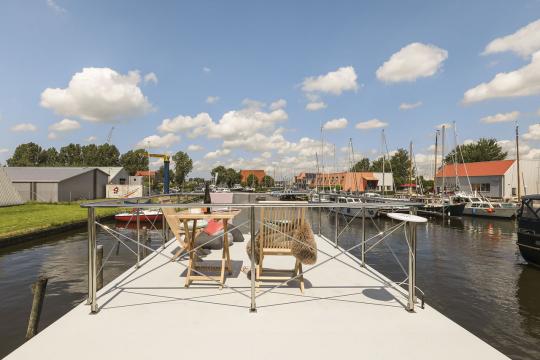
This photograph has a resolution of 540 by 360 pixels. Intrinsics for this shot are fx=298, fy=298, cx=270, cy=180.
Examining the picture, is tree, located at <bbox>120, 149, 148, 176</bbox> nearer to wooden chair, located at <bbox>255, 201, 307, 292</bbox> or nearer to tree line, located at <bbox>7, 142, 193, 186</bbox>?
tree line, located at <bbox>7, 142, 193, 186</bbox>

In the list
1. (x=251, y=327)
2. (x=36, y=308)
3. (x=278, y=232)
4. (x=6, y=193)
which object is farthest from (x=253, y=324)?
(x=6, y=193)

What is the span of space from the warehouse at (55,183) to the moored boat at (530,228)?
126 ft

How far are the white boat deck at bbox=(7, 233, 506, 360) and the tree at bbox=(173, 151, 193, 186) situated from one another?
277 feet

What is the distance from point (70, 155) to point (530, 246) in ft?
401

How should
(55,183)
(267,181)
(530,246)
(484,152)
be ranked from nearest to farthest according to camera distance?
(530,246), (55,183), (484,152), (267,181)

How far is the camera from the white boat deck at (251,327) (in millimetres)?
3148

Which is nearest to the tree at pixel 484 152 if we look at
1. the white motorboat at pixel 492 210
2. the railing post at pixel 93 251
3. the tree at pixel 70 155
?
the white motorboat at pixel 492 210

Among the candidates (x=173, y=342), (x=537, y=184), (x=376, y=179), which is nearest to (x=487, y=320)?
(x=173, y=342)

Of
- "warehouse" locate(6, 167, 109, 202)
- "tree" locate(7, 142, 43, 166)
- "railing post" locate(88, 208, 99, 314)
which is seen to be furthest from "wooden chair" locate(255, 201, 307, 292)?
"tree" locate(7, 142, 43, 166)

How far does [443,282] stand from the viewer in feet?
35.8

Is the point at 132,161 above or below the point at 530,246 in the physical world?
above

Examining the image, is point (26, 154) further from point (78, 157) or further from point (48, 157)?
point (78, 157)

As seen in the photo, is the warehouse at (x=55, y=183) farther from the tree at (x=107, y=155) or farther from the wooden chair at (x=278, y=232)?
the tree at (x=107, y=155)

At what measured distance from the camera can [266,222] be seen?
5027 millimetres
